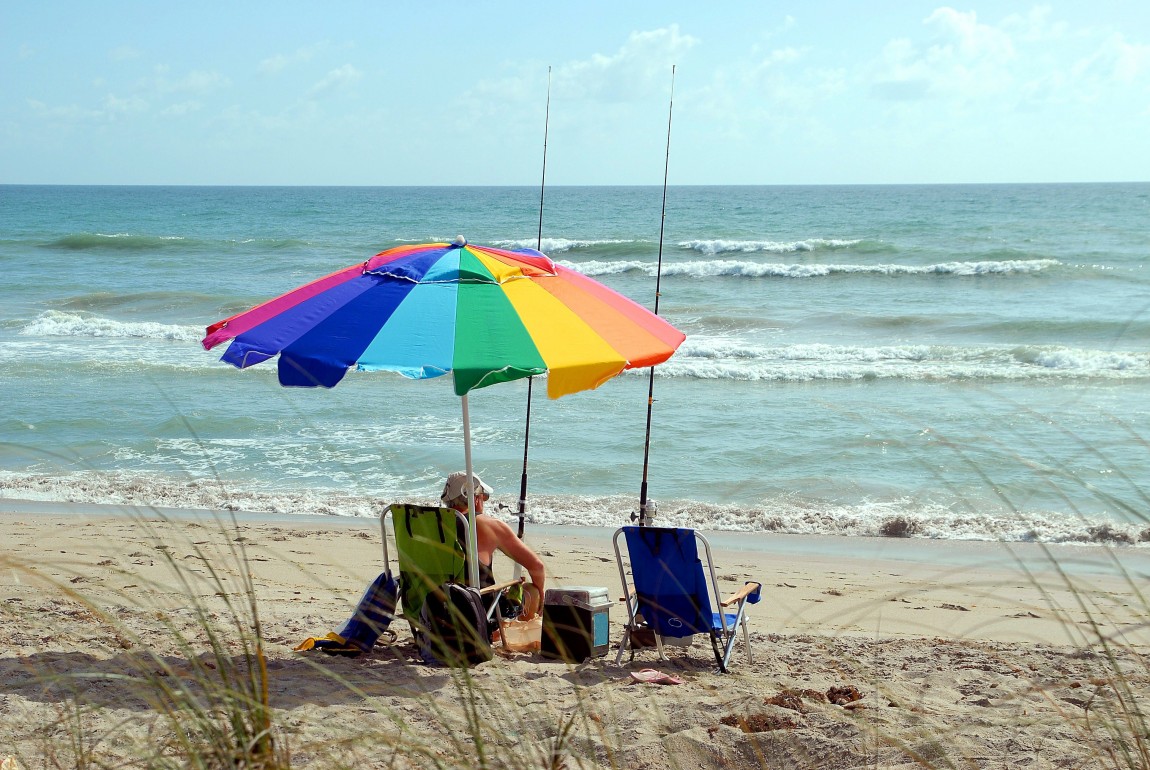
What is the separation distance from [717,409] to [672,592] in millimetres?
7213

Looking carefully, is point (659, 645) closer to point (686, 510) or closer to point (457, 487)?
point (457, 487)

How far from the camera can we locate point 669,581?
15.2 ft

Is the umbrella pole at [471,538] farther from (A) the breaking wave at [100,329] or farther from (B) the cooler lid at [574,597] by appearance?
(A) the breaking wave at [100,329]

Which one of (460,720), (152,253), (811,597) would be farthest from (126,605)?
(152,253)

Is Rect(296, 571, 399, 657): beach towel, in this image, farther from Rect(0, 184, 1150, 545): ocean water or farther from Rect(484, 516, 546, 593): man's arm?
Rect(0, 184, 1150, 545): ocean water

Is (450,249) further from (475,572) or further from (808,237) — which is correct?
(808,237)

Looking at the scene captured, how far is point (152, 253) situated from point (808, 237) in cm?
2224

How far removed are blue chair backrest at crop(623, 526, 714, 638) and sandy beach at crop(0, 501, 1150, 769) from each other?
0.23 metres

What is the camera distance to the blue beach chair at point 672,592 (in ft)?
14.9

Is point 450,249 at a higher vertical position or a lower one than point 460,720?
higher

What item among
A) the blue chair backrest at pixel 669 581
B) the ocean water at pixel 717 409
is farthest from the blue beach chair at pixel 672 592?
the ocean water at pixel 717 409

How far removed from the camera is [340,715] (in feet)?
12.1

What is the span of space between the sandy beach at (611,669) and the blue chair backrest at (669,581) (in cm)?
23

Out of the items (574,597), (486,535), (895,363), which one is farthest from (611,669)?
(895,363)
